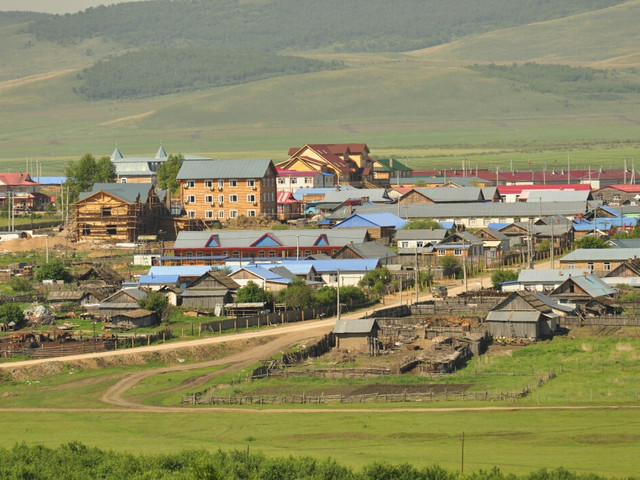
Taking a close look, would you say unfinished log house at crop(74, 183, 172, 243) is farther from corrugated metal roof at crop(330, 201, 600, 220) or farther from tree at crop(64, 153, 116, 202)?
tree at crop(64, 153, 116, 202)

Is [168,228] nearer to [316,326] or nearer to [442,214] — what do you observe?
[442,214]

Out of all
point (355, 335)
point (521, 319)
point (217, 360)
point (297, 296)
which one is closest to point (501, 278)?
point (297, 296)

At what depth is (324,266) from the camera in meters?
81.1

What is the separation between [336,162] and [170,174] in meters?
20.8

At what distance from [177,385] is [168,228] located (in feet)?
170

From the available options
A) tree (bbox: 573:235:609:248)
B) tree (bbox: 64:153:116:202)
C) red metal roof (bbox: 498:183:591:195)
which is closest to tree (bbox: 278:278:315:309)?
tree (bbox: 573:235:609:248)

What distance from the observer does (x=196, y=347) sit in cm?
6038

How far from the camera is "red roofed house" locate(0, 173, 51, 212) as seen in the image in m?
130

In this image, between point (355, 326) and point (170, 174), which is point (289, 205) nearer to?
point (170, 174)

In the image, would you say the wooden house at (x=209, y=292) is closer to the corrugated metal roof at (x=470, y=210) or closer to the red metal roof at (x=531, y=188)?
the corrugated metal roof at (x=470, y=210)

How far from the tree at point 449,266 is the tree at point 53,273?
22813 mm

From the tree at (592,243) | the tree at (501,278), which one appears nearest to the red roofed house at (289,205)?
the tree at (592,243)

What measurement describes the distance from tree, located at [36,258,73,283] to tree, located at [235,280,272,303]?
14.8m

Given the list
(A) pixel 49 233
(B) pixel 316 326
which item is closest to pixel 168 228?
(A) pixel 49 233
